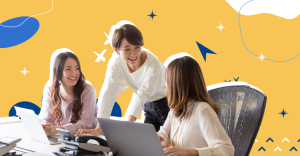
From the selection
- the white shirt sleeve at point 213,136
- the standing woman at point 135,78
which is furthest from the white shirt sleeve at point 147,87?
the white shirt sleeve at point 213,136

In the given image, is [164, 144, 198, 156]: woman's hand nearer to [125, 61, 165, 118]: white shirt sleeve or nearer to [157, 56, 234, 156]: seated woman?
[157, 56, 234, 156]: seated woman

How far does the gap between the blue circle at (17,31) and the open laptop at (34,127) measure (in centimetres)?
160

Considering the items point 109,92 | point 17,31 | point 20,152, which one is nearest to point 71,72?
point 109,92

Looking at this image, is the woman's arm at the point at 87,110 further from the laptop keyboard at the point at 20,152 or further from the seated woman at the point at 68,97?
the laptop keyboard at the point at 20,152

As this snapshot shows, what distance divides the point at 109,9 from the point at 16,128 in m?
1.52

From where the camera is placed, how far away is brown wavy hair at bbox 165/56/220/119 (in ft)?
4.00

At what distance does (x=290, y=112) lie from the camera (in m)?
2.52

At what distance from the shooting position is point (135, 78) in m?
1.92

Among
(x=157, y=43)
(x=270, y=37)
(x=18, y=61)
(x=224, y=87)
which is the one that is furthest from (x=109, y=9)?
(x=224, y=87)

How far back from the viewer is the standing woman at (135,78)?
1672mm

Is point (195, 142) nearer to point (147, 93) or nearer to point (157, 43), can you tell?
point (147, 93)

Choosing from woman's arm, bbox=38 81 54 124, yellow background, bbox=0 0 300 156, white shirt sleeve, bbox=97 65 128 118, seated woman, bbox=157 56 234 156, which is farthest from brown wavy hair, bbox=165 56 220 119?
yellow background, bbox=0 0 300 156

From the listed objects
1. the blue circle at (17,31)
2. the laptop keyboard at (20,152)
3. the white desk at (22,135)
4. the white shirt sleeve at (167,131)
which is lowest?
the white desk at (22,135)

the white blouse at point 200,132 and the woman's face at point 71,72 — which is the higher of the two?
the woman's face at point 71,72
